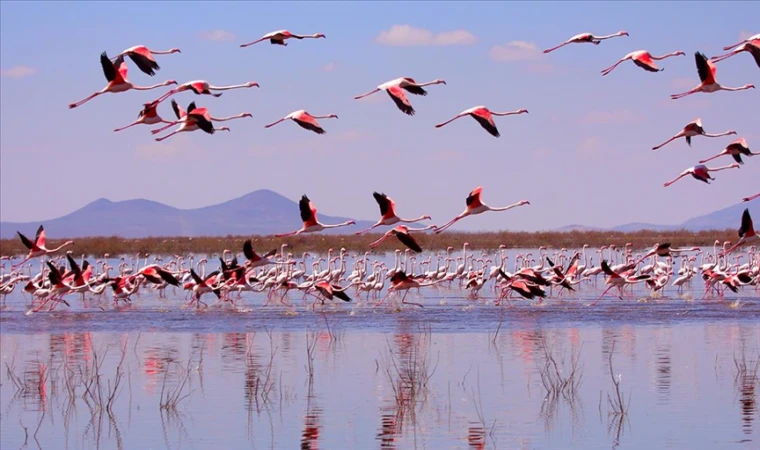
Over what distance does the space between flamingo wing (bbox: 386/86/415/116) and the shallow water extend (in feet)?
8.56

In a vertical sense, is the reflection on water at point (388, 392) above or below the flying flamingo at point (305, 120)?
below

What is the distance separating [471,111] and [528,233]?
172 ft

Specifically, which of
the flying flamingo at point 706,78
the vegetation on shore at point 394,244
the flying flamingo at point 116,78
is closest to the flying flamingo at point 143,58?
the flying flamingo at point 116,78

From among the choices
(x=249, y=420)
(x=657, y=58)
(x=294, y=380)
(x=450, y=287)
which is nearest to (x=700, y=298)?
(x=450, y=287)

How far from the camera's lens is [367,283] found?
28.6m

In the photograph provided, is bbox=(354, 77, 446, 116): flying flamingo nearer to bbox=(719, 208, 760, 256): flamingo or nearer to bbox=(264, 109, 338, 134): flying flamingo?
bbox=(264, 109, 338, 134): flying flamingo

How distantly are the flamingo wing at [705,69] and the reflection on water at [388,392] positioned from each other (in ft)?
10.3

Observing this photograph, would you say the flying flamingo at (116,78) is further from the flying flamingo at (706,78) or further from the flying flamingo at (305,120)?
the flying flamingo at (706,78)

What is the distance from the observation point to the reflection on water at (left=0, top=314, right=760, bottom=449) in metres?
11.3

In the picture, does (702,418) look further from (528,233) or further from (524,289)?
(528,233)

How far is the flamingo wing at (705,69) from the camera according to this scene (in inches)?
530

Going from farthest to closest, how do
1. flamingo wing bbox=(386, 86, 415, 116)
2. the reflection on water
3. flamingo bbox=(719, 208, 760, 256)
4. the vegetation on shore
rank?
1. the vegetation on shore
2. flamingo bbox=(719, 208, 760, 256)
3. flamingo wing bbox=(386, 86, 415, 116)
4. the reflection on water

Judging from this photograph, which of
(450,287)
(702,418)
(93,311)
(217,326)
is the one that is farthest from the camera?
(450,287)

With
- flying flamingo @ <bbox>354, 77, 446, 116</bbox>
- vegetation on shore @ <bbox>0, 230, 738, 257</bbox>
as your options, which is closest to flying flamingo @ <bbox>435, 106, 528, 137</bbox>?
flying flamingo @ <bbox>354, 77, 446, 116</bbox>
